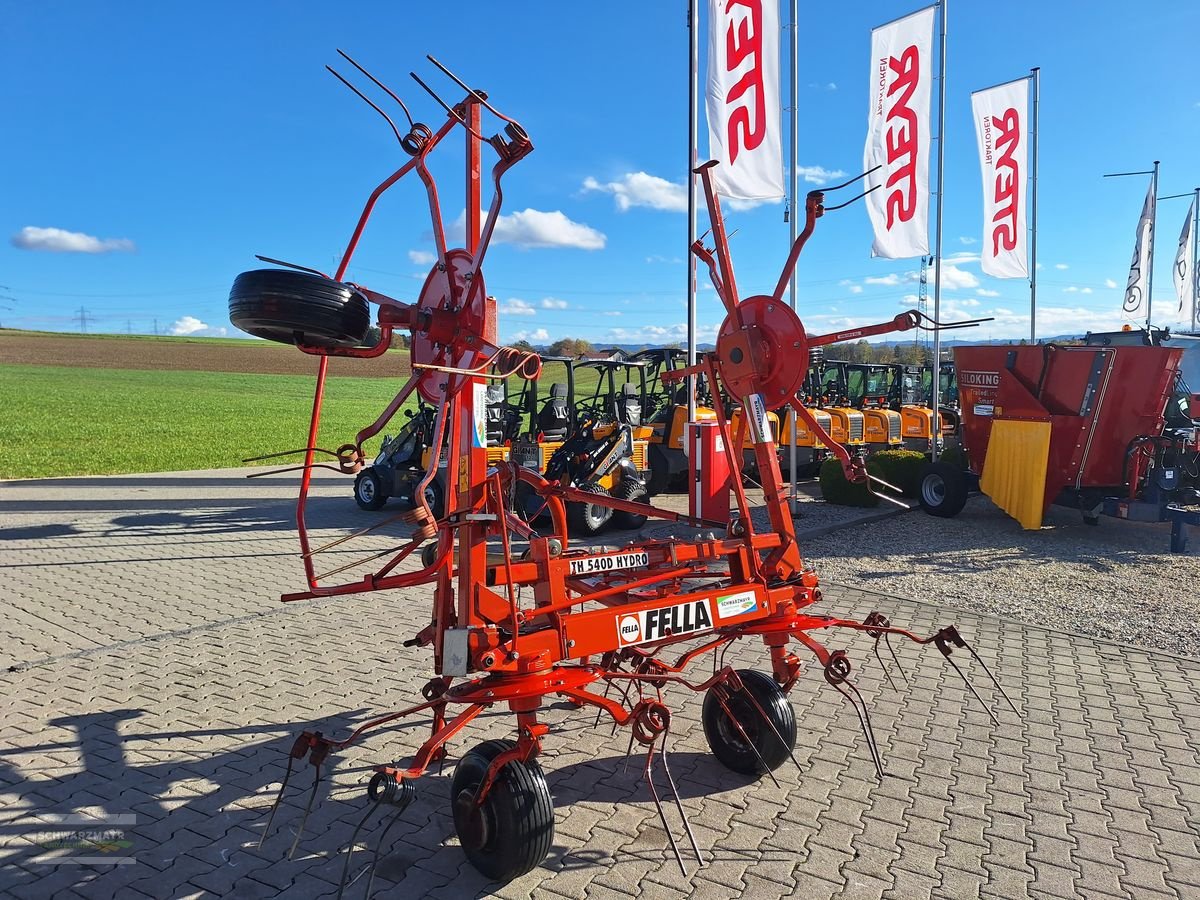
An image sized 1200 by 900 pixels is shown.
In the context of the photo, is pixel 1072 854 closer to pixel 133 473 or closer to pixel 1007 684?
pixel 1007 684

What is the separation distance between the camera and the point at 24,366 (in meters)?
52.3

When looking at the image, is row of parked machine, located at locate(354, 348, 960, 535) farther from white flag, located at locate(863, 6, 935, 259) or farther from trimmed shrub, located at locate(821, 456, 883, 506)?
white flag, located at locate(863, 6, 935, 259)

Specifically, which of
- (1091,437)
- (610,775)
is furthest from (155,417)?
(610,775)

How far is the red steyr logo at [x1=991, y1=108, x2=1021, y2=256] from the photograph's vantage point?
14.3 m

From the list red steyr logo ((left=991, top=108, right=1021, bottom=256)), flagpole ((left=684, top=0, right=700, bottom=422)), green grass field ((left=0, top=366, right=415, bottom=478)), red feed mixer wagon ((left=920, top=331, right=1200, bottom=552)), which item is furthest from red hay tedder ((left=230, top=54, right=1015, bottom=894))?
green grass field ((left=0, top=366, right=415, bottom=478))

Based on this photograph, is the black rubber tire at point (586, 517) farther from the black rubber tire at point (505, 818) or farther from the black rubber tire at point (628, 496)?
the black rubber tire at point (505, 818)

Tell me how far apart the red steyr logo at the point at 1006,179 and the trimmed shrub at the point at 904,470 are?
17.6ft

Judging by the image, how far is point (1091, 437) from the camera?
9.65m

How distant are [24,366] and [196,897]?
199 feet

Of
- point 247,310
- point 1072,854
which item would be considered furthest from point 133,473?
point 1072,854

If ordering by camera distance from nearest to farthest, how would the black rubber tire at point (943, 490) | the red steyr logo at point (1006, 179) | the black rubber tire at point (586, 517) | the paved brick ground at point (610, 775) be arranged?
the paved brick ground at point (610, 775), the black rubber tire at point (586, 517), the black rubber tire at point (943, 490), the red steyr logo at point (1006, 179)

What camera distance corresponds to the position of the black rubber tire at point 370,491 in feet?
40.0

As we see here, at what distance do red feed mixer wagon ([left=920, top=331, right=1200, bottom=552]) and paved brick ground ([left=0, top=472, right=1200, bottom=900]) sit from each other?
13.0ft

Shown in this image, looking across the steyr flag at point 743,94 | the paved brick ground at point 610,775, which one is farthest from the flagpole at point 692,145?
the paved brick ground at point 610,775
